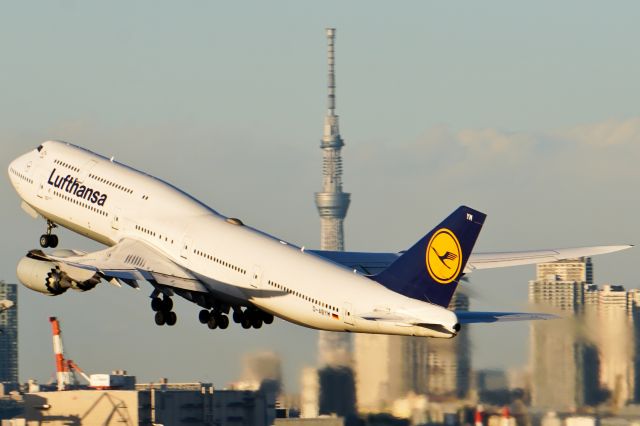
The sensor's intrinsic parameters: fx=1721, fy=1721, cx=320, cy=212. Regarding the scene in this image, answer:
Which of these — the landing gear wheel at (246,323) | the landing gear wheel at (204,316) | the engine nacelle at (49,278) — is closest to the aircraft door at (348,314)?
the landing gear wheel at (246,323)

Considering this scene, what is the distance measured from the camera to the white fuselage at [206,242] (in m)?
63.6

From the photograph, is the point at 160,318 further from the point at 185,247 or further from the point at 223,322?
the point at 185,247

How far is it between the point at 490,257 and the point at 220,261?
11809mm

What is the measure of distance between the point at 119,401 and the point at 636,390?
30132 millimetres

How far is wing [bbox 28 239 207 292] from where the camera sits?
70250 millimetres

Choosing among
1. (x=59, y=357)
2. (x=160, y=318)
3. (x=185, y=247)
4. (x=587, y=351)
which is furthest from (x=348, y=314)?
(x=59, y=357)

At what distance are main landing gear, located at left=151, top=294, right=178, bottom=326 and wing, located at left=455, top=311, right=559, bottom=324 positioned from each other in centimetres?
1398

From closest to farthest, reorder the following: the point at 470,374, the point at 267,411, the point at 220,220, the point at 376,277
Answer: the point at 376,277
the point at 220,220
the point at 470,374
the point at 267,411

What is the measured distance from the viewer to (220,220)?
2822 inches

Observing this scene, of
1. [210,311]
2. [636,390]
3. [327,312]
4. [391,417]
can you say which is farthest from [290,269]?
[636,390]

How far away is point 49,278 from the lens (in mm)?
72812

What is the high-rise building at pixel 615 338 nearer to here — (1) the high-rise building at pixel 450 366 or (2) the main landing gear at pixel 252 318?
(1) the high-rise building at pixel 450 366

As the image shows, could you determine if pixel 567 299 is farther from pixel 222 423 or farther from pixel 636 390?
pixel 222 423

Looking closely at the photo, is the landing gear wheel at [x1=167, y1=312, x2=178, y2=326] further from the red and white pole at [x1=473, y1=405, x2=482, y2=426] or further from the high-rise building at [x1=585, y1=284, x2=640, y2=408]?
the high-rise building at [x1=585, y1=284, x2=640, y2=408]
